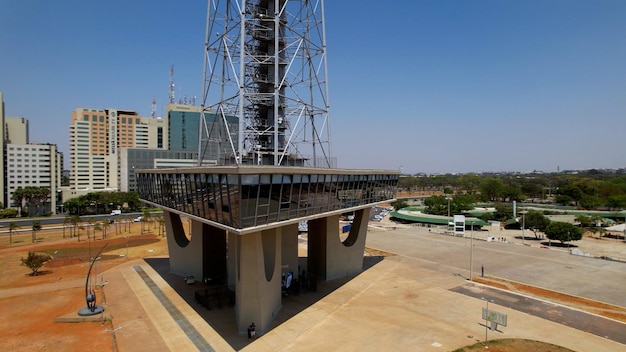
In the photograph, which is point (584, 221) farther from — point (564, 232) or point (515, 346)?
point (515, 346)

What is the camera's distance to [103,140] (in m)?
146

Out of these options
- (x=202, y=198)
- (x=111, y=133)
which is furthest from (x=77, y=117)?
(x=202, y=198)

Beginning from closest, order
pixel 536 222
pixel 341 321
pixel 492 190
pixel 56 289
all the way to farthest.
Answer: pixel 341 321 → pixel 56 289 → pixel 536 222 → pixel 492 190

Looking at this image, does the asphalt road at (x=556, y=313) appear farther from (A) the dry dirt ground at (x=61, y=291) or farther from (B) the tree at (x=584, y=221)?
(B) the tree at (x=584, y=221)

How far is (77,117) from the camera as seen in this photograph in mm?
145750

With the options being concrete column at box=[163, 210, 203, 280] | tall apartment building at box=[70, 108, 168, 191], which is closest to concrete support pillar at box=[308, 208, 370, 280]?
concrete column at box=[163, 210, 203, 280]

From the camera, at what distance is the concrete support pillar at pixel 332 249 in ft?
118

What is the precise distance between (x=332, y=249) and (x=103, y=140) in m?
144

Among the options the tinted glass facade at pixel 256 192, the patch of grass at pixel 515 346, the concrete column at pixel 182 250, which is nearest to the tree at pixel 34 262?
the concrete column at pixel 182 250

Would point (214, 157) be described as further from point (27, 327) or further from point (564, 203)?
point (564, 203)

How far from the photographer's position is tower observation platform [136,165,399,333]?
19.8 meters

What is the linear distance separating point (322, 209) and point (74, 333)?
19.3 metres

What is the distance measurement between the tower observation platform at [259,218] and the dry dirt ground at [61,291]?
9.05 metres

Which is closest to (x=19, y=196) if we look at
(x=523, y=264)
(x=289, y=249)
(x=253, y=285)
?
(x=289, y=249)
